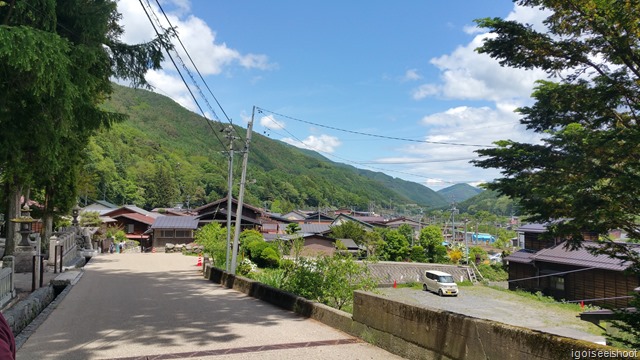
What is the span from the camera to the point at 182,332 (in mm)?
7312

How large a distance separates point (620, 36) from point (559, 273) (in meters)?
26.4

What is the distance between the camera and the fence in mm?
9281

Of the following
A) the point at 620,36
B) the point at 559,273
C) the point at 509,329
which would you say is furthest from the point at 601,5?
the point at 559,273

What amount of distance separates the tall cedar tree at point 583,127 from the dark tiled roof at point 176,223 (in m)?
41.3

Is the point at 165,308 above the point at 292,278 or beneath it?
beneath

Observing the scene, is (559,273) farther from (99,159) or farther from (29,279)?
(99,159)

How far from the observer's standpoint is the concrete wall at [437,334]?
12.8ft

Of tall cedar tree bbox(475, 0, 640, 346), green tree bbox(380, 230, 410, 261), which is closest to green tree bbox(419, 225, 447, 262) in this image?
green tree bbox(380, 230, 410, 261)

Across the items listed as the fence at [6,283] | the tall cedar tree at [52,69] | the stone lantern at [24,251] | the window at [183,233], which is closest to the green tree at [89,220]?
the window at [183,233]

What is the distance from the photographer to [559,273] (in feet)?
103

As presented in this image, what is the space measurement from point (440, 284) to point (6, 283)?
99.8 feet

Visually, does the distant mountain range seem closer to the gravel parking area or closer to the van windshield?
the gravel parking area

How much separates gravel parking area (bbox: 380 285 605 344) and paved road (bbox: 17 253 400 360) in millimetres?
12974

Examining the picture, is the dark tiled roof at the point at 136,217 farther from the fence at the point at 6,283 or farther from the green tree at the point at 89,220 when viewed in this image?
the fence at the point at 6,283
